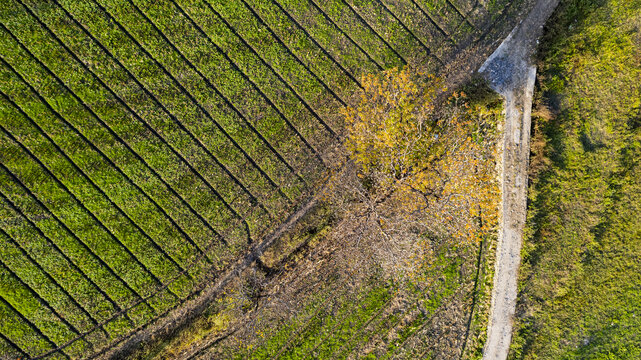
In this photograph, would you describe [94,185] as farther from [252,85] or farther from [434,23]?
[434,23]

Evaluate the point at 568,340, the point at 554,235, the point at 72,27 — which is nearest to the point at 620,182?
the point at 554,235

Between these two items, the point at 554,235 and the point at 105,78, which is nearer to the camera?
the point at 105,78

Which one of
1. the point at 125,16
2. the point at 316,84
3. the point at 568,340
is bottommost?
the point at 568,340

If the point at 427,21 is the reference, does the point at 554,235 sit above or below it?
below

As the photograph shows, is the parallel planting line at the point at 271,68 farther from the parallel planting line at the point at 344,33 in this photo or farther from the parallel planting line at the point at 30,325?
the parallel planting line at the point at 30,325

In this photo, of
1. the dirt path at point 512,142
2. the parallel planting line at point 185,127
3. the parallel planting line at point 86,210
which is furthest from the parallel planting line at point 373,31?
the parallel planting line at point 86,210

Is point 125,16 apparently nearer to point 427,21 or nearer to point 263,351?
point 427,21
